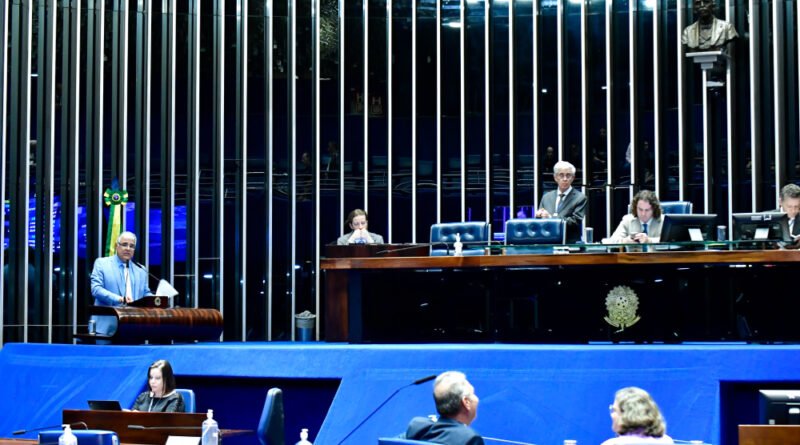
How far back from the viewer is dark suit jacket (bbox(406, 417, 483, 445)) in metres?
4.71

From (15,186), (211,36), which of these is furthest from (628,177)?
(15,186)

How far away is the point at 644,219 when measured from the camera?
868cm

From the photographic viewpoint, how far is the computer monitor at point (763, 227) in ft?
26.0

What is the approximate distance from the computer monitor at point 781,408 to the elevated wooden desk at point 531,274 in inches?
103

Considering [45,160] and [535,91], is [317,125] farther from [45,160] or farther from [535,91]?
[45,160]

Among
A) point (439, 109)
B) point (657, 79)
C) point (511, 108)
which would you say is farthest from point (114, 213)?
point (657, 79)

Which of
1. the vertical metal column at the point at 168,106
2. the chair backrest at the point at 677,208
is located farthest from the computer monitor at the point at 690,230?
the vertical metal column at the point at 168,106

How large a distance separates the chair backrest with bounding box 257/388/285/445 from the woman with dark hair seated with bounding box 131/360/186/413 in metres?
1.67

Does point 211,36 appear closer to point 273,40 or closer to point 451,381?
point 273,40

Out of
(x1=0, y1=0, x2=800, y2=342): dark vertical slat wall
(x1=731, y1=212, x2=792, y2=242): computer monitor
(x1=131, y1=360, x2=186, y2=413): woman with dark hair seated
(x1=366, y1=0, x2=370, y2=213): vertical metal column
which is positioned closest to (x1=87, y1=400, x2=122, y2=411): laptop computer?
(x1=131, y1=360, x2=186, y2=413): woman with dark hair seated

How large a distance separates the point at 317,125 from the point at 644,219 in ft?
13.7

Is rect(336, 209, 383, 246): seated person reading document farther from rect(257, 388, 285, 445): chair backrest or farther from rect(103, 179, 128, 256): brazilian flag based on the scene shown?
rect(257, 388, 285, 445): chair backrest

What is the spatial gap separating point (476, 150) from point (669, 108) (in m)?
1.89

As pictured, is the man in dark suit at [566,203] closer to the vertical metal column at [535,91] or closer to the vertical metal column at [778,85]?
the vertical metal column at [535,91]
